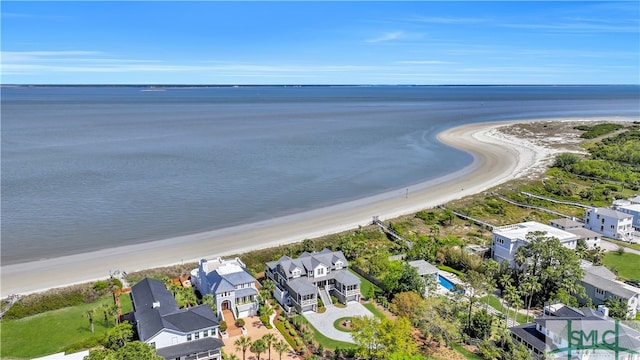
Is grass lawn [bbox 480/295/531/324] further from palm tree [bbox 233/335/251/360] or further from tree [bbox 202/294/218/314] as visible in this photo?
tree [bbox 202/294/218/314]

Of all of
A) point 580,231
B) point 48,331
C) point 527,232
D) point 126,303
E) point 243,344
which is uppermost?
point 527,232

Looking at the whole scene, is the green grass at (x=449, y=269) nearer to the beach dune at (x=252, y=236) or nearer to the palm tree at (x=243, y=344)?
the beach dune at (x=252, y=236)

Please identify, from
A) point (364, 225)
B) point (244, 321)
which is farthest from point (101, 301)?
point (364, 225)

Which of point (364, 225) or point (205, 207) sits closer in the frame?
point (364, 225)

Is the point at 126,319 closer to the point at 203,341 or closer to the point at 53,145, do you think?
the point at 203,341

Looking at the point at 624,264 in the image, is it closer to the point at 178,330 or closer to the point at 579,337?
the point at 579,337

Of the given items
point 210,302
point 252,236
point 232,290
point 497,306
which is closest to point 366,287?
point 497,306

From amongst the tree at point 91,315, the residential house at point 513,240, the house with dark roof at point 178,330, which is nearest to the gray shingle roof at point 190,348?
the house with dark roof at point 178,330
